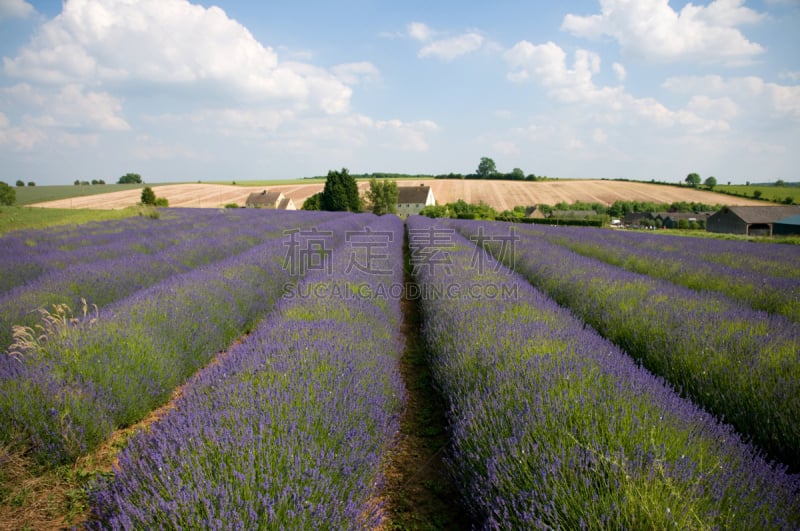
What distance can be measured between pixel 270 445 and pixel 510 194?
197ft

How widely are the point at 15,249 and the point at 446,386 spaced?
9.16 meters

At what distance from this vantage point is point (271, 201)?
4909cm

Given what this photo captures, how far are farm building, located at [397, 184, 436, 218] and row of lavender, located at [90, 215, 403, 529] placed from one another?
53871 mm

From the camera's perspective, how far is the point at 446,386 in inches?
106

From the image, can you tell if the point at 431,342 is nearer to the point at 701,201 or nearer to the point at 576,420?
the point at 576,420

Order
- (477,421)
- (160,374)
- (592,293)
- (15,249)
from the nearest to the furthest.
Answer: (477,421) < (160,374) < (592,293) < (15,249)

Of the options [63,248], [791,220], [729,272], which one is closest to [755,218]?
[791,220]

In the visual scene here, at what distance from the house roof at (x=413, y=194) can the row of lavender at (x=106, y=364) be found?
53754 millimetres

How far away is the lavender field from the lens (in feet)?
4.38

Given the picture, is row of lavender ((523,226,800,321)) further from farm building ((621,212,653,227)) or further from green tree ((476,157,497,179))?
green tree ((476,157,497,179))

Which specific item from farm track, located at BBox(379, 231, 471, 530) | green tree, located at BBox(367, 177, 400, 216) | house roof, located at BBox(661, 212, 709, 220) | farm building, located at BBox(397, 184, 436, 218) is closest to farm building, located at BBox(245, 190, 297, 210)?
green tree, located at BBox(367, 177, 400, 216)

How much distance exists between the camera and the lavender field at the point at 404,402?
4.38 feet

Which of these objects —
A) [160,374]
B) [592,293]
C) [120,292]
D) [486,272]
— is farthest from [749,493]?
[120,292]

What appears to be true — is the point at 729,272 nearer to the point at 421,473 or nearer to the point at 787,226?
the point at 421,473
